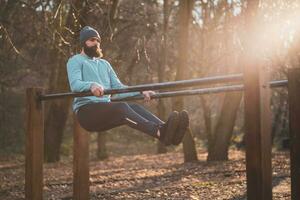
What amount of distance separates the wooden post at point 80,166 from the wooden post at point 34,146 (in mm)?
493

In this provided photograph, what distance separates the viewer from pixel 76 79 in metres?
4.99

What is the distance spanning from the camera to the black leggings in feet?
15.4

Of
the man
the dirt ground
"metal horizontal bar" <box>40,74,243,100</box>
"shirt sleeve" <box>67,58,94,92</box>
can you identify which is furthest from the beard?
the dirt ground

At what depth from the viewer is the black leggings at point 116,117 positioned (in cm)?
468

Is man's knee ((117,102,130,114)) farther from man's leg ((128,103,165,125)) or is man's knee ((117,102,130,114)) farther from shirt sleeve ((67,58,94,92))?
shirt sleeve ((67,58,94,92))

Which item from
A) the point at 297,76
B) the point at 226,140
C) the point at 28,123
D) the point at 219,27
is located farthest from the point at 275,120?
the point at 297,76

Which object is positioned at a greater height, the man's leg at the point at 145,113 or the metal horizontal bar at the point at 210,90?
the metal horizontal bar at the point at 210,90

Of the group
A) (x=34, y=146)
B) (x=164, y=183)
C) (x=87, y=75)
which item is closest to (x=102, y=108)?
(x=87, y=75)

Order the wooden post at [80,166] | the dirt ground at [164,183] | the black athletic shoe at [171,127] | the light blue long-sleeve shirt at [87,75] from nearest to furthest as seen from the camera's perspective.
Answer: the black athletic shoe at [171,127] < the light blue long-sleeve shirt at [87,75] < the wooden post at [80,166] < the dirt ground at [164,183]

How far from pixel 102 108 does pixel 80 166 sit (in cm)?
137

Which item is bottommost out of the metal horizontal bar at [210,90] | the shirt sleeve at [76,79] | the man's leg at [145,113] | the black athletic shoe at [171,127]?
the black athletic shoe at [171,127]

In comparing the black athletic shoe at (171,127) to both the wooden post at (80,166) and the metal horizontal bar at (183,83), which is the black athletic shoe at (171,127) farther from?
the wooden post at (80,166)

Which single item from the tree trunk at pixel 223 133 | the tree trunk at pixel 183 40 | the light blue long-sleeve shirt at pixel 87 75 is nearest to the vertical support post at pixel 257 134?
the light blue long-sleeve shirt at pixel 87 75

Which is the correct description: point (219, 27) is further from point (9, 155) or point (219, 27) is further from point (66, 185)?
point (9, 155)
